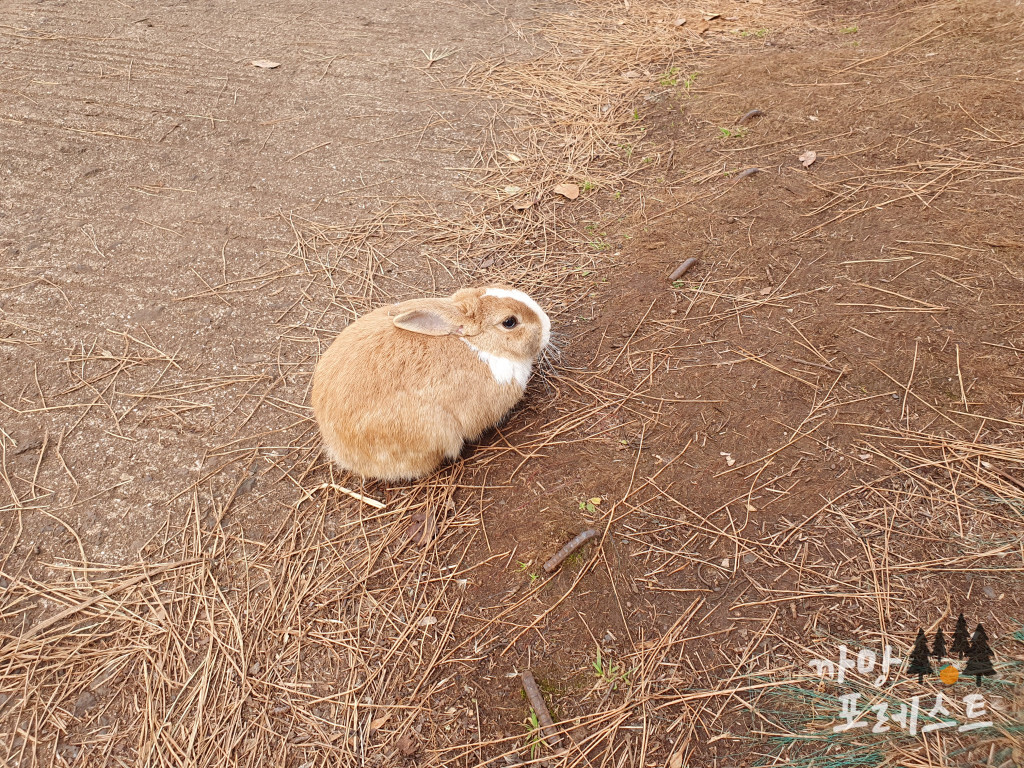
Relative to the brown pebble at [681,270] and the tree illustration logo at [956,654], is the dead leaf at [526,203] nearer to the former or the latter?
the brown pebble at [681,270]

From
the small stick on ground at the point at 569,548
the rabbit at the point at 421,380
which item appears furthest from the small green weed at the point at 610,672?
the rabbit at the point at 421,380

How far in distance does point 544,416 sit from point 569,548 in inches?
30.2

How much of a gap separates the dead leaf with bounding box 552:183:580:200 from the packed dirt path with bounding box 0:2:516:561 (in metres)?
0.74

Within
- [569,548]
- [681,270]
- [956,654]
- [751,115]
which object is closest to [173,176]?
[681,270]

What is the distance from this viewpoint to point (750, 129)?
14.1ft

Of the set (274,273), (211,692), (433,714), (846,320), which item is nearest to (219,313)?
(274,273)

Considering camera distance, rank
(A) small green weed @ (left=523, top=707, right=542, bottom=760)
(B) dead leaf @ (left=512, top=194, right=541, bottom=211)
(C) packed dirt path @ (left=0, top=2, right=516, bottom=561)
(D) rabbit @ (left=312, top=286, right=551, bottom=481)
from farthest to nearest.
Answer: (B) dead leaf @ (left=512, top=194, right=541, bottom=211) → (C) packed dirt path @ (left=0, top=2, right=516, bottom=561) → (D) rabbit @ (left=312, top=286, right=551, bottom=481) → (A) small green weed @ (left=523, top=707, right=542, bottom=760)

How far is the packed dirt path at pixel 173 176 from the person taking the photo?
313 centimetres

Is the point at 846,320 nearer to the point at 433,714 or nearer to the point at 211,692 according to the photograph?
the point at 433,714

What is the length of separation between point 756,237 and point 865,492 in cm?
168

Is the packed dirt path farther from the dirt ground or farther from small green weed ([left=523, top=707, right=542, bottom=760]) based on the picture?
small green weed ([left=523, top=707, right=542, bottom=760])

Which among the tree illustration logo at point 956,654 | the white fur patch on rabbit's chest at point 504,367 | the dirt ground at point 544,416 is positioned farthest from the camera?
the white fur patch on rabbit's chest at point 504,367

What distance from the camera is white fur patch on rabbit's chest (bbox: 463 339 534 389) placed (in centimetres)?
285

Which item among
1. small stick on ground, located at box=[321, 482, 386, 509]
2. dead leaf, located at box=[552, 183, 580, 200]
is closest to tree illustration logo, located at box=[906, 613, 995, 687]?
small stick on ground, located at box=[321, 482, 386, 509]
